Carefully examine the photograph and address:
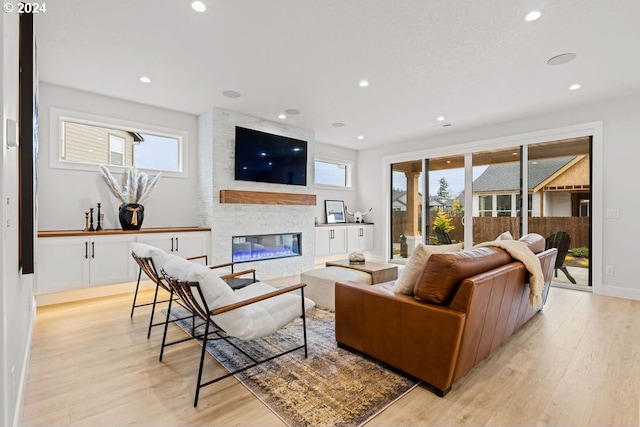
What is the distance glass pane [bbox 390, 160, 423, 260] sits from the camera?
6.59 m

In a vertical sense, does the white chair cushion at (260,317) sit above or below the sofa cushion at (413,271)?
below

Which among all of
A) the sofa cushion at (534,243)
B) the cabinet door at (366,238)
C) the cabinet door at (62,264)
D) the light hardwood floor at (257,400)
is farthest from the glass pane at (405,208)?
the cabinet door at (62,264)

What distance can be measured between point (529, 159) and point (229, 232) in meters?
4.95

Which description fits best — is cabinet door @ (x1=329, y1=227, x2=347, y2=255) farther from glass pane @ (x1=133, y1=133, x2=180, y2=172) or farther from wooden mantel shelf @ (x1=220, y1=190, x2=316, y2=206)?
glass pane @ (x1=133, y1=133, x2=180, y2=172)

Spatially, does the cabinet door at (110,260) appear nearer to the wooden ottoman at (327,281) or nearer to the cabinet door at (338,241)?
the wooden ottoman at (327,281)

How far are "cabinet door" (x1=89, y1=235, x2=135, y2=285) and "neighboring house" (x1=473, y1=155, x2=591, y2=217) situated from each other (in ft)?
18.4

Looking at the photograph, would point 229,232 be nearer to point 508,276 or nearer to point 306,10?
point 306,10

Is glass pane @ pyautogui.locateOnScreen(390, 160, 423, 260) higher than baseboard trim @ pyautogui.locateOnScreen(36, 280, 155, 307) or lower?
higher

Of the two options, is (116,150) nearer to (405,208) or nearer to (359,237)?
(359,237)

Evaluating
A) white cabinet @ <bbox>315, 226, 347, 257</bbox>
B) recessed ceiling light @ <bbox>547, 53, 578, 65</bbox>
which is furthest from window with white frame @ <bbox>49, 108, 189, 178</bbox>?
recessed ceiling light @ <bbox>547, 53, 578, 65</bbox>

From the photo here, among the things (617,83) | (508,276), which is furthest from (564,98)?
(508,276)

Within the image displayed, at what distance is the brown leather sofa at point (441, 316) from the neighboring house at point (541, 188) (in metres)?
3.21

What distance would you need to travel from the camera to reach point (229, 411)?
→ 1.75 m

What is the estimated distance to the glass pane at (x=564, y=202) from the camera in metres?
4.57
